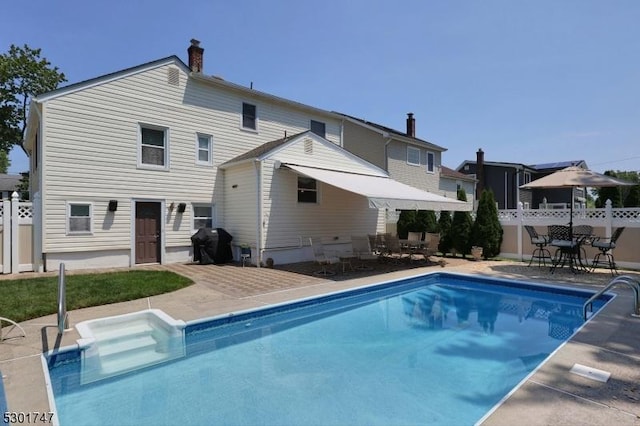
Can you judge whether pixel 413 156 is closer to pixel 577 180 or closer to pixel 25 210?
pixel 577 180

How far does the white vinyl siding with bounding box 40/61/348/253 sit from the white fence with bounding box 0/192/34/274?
0.64 m

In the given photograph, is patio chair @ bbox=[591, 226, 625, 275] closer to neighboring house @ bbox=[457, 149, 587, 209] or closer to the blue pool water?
the blue pool water

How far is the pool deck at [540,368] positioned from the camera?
A: 4020 millimetres

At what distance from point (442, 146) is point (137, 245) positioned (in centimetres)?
2624

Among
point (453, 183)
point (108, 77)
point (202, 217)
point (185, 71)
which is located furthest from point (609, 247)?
point (453, 183)

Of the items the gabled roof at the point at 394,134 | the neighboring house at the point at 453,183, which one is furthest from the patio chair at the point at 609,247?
the neighboring house at the point at 453,183

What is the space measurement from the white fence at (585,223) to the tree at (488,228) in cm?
63

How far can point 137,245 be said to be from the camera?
51.2ft

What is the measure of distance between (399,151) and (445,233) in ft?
33.3

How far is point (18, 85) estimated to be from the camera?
31.7 m

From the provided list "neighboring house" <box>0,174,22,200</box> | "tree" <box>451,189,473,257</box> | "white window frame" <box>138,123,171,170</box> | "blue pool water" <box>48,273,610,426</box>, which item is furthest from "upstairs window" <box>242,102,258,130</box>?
"neighboring house" <box>0,174,22,200</box>

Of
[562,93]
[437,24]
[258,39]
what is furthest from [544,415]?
[562,93]

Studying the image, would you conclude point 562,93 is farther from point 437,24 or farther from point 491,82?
point 437,24

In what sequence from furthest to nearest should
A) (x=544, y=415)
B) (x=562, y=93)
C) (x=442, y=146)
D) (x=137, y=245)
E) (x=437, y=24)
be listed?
(x=442, y=146), (x=562, y=93), (x=137, y=245), (x=437, y=24), (x=544, y=415)
